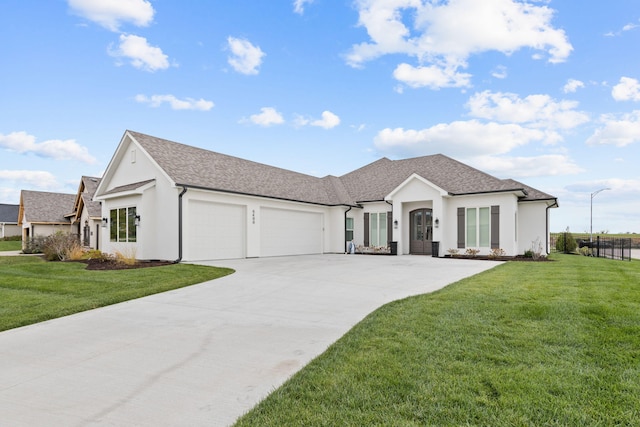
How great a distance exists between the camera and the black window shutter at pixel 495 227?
18047mm

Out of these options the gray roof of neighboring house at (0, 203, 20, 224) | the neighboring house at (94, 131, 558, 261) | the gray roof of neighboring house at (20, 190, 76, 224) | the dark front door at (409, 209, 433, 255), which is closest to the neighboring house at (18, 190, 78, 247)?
the gray roof of neighboring house at (20, 190, 76, 224)

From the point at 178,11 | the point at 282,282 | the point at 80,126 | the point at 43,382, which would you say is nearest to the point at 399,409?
the point at 43,382

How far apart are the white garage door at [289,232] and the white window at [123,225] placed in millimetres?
5774

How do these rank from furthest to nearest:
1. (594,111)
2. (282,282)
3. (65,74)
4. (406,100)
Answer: (406,100)
(594,111)
(65,74)
(282,282)

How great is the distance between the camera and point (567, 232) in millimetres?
26609

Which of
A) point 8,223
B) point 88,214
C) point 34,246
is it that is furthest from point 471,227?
point 8,223

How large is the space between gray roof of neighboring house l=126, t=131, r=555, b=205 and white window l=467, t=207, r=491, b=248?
1110 millimetres

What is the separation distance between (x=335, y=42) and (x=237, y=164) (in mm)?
8097

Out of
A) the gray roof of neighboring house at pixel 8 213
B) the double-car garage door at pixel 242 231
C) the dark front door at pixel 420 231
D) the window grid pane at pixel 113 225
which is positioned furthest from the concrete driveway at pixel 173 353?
the gray roof of neighboring house at pixel 8 213

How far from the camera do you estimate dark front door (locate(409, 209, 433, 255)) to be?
2044cm

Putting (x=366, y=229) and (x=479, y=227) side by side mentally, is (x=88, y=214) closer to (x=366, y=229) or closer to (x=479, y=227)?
(x=366, y=229)

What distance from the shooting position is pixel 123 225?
17047mm

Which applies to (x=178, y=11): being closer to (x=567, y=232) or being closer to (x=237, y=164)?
(x=237, y=164)

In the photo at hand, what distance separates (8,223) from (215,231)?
40.3 meters
